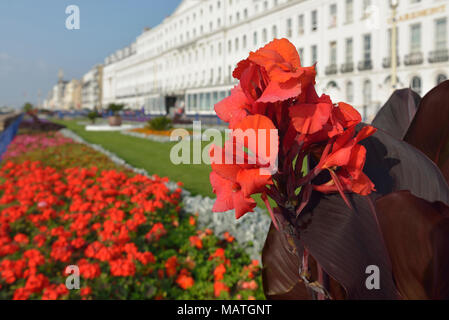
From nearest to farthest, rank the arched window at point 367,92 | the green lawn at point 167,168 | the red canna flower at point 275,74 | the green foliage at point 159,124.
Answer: the red canna flower at point 275,74, the green lawn at point 167,168, the green foliage at point 159,124, the arched window at point 367,92

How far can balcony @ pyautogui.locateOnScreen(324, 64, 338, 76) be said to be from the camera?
26.9 meters

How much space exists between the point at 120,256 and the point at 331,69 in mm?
27310

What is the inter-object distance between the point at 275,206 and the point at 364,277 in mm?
172

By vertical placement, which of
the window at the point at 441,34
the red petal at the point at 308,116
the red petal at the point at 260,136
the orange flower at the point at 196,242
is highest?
the window at the point at 441,34

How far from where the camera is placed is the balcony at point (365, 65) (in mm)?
25142

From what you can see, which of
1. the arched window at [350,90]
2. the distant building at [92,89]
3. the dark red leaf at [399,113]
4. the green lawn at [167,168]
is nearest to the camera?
the dark red leaf at [399,113]

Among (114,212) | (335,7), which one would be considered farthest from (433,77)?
(114,212)

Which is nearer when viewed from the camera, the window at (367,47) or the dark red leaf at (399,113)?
the dark red leaf at (399,113)

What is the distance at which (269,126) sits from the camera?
1.34 ft

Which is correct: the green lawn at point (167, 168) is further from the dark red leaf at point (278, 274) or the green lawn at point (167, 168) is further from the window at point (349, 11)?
the window at point (349, 11)

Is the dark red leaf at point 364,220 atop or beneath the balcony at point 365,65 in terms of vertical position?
beneath

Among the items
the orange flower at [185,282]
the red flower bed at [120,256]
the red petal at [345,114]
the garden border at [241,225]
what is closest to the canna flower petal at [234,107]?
the red petal at [345,114]

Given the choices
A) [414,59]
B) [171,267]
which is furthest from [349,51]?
[171,267]

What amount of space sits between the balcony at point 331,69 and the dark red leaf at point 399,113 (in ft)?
93.2
